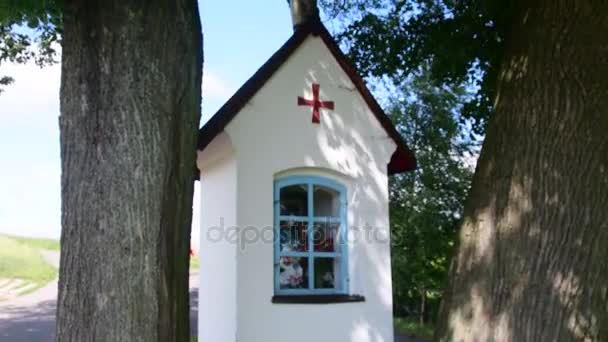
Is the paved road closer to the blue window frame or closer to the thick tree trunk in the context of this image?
the blue window frame

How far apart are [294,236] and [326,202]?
29.8 inches

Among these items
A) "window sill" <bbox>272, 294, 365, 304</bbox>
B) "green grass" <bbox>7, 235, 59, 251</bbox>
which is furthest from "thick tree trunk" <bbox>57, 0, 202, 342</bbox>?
"green grass" <bbox>7, 235, 59, 251</bbox>

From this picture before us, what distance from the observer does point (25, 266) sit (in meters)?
26.4

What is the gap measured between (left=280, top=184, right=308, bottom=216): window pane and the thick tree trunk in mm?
3735

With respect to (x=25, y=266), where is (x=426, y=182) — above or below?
above

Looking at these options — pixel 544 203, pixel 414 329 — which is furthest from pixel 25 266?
pixel 544 203

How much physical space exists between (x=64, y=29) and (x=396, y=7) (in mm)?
6501

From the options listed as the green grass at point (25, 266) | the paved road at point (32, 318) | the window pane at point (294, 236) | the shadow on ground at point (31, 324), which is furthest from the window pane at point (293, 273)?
the green grass at point (25, 266)

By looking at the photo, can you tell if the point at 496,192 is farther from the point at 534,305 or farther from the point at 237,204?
the point at 237,204

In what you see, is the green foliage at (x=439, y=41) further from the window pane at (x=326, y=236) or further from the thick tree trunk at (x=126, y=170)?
the thick tree trunk at (x=126, y=170)

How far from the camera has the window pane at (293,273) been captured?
7215 millimetres

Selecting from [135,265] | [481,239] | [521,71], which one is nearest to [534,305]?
[481,239]

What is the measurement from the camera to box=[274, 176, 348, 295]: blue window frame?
23.6ft

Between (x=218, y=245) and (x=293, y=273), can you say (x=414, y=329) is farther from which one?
(x=218, y=245)
